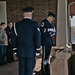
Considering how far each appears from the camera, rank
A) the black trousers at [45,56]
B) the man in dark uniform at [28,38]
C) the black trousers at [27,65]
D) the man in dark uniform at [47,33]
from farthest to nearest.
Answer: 1. the black trousers at [45,56]
2. the man in dark uniform at [47,33]
3. the black trousers at [27,65]
4. the man in dark uniform at [28,38]

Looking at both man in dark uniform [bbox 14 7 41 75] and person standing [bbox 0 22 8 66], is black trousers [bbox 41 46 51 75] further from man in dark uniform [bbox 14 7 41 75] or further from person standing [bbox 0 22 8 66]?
person standing [bbox 0 22 8 66]

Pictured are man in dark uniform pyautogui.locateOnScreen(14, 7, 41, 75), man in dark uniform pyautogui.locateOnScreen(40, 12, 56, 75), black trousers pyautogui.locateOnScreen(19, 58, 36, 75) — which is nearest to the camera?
man in dark uniform pyautogui.locateOnScreen(14, 7, 41, 75)

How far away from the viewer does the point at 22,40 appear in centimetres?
648

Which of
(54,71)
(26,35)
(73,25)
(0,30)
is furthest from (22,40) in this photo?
(73,25)

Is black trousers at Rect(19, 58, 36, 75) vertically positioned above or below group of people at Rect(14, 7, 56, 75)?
below

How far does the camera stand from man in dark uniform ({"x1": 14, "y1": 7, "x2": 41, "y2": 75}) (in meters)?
6.46

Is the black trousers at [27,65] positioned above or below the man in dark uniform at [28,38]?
below

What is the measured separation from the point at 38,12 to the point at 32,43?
964cm

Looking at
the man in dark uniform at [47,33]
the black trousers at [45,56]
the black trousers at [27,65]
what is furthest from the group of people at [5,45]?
the black trousers at [27,65]

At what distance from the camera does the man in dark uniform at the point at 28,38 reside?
6.46 metres

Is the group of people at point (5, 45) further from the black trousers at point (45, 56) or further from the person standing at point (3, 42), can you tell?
the black trousers at point (45, 56)

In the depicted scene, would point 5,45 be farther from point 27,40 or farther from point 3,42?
point 27,40

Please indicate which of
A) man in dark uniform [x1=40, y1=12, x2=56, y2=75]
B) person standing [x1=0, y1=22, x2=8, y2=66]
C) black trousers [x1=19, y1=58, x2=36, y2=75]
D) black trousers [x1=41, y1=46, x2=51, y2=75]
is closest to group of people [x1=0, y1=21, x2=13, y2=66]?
person standing [x1=0, y1=22, x2=8, y2=66]

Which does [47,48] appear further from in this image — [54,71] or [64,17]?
[64,17]
